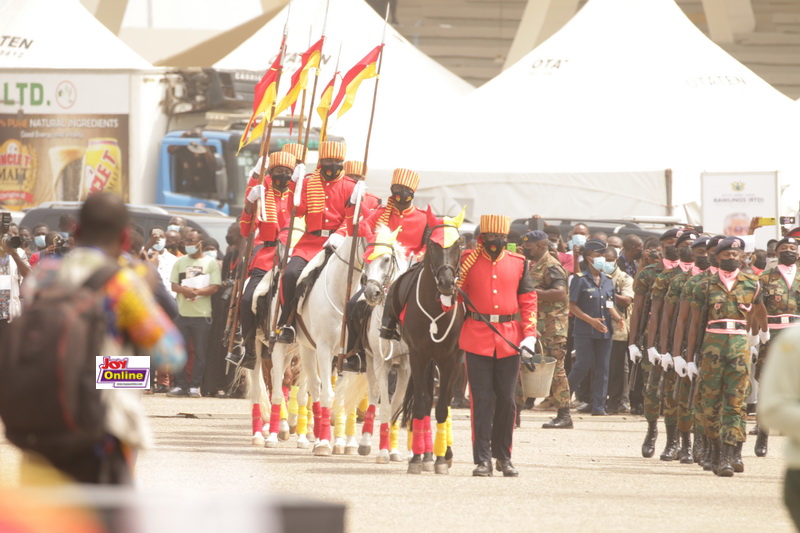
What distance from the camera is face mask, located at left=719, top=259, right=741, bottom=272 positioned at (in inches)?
497

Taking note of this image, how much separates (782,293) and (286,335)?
15.3ft

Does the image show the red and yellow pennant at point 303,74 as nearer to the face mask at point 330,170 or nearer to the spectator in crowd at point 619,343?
the face mask at point 330,170

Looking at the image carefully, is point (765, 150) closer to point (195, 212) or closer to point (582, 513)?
point (195, 212)

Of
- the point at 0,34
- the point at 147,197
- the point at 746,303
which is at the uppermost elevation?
the point at 0,34

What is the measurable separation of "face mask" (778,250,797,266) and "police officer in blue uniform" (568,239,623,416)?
11.2 ft

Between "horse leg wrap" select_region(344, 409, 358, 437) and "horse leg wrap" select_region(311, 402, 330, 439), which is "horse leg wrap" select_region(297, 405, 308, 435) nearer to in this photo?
"horse leg wrap" select_region(311, 402, 330, 439)

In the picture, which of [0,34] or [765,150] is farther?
[0,34]

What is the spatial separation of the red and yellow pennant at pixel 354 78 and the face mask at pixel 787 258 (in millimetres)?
4281

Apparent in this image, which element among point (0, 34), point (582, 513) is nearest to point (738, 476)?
point (582, 513)

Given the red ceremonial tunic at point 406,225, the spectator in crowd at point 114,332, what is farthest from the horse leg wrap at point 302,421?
the spectator in crowd at point 114,332

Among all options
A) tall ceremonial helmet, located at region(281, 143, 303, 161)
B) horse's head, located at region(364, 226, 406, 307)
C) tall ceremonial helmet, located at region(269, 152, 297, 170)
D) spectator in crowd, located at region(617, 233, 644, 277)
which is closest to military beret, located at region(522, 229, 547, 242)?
tall ceremonial helmet, located at region(281, 143, 303, 161)

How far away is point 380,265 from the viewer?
43.3 ft

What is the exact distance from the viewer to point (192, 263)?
20.5 m

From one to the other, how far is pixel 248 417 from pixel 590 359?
13.1 feet
